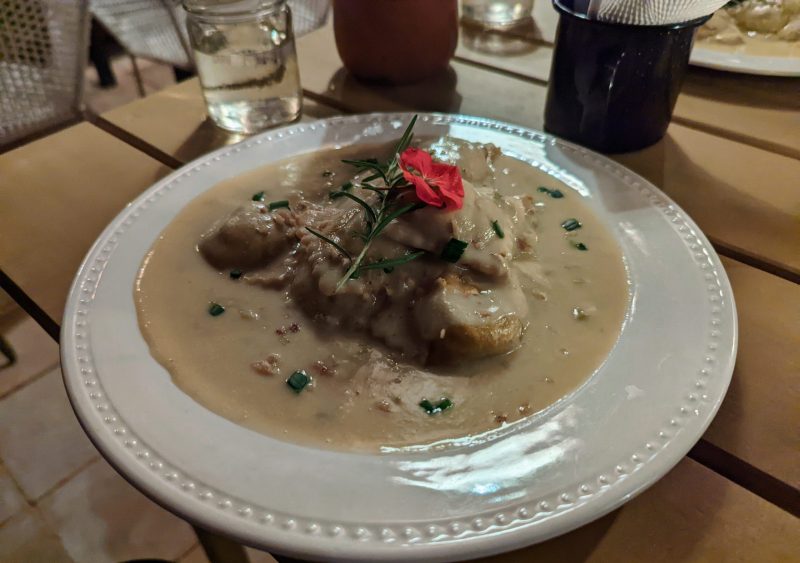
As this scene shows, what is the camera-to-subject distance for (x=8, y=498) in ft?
6.38

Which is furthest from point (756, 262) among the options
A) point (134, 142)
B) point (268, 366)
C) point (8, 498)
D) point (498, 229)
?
point (8, 498)

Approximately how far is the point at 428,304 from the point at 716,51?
1.39 metres

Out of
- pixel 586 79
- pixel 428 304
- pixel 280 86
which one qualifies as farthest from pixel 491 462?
pixel 280 86

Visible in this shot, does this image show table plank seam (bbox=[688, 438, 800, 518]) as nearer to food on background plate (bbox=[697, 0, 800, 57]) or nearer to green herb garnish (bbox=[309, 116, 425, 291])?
green herb garnish (bbox=[309, 116, 425, 291])

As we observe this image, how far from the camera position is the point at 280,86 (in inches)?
62.7

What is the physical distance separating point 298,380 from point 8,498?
1.62 meters

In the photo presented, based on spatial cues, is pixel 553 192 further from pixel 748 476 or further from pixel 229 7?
pixel 229 7

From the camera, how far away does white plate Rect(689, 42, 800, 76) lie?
1622mm

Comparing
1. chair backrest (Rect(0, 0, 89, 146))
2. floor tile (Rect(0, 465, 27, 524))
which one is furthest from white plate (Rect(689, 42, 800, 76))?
floor tile (Rect(0, 465, 27, 524))

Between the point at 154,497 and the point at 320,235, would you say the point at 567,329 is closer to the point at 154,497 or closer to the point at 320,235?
the point at 320,235

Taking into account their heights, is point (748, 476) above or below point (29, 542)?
above

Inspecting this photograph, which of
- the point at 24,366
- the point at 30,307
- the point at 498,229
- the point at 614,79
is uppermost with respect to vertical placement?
the point at 614,79

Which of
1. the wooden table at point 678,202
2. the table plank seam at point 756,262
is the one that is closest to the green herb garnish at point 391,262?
the wooden table at point 678,202

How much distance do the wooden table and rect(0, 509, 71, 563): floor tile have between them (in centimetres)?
106
